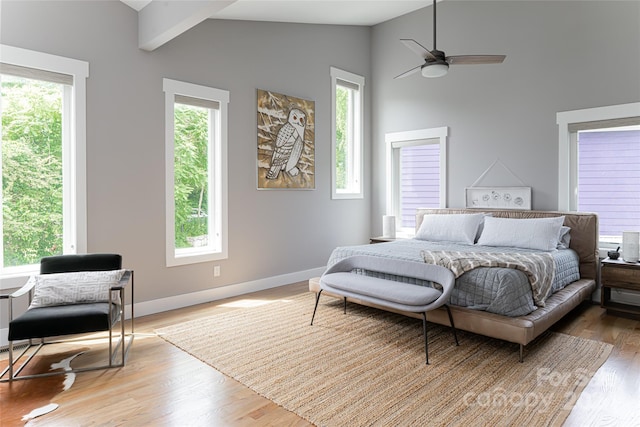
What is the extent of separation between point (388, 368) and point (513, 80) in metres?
4.01

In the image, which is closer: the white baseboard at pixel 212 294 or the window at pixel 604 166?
the white baseboard at pixel 212 294

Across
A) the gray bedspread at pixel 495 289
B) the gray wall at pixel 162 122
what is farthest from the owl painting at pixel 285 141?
the gray bedspread at pixel 495 289

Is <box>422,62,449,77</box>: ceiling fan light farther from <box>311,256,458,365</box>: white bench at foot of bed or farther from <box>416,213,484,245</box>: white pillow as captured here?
<box>416,213,484,245</box>: white pillow

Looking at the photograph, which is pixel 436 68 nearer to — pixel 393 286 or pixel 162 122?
pixel 393 286

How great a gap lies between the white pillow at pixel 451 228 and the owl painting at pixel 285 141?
1.66m

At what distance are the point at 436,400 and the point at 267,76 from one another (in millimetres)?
4121

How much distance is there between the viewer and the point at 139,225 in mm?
3967

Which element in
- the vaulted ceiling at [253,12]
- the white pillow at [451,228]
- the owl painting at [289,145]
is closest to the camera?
the vaulted ceiling at [253,12]

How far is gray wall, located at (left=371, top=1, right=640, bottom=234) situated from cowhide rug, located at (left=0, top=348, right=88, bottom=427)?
4.75 metres

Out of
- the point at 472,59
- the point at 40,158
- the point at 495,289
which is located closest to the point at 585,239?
the point at 495,289

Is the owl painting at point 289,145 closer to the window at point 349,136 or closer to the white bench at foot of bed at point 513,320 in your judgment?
the window at point 349,136

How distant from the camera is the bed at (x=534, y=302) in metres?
2.92

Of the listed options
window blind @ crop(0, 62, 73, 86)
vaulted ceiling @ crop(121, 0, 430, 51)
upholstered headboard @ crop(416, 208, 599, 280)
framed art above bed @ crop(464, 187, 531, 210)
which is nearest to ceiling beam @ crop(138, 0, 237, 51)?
vaulted ceiling @ crop(121, 0, 430, 51)

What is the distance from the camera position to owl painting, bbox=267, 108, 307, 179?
16.9ft
